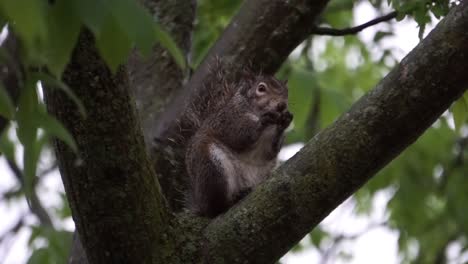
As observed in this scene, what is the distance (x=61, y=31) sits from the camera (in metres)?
1.57

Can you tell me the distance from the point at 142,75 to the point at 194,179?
0.63 metres

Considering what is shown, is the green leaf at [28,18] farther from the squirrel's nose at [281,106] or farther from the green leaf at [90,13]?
the squirrel's nose at [281,106]

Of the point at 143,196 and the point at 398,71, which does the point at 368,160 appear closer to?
the point at 398,71

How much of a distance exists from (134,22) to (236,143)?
238 cm

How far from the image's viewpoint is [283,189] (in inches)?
107

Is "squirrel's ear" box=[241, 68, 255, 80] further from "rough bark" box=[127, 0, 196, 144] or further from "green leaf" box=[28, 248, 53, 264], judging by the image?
"green leaf" box=[28, 248, 53, 264]

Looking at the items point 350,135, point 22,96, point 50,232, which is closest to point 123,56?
point 22,96

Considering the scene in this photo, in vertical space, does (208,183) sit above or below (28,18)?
below

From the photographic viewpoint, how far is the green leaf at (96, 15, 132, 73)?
1.67m

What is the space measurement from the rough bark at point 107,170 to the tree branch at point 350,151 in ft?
0.87

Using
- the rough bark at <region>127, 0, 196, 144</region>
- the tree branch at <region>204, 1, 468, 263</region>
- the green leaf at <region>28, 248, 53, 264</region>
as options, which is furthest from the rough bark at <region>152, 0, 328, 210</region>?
the tree branch at <region>204, 1, 468, 263</region>

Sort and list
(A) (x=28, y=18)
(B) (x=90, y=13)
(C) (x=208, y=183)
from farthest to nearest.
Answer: (C) (x=208, y=183) < (B) (x=90, y=13) < (A) (x=28, y=18)

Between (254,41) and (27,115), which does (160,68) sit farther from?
(27,115)

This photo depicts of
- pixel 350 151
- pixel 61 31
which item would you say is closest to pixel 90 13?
pixel 61 31
